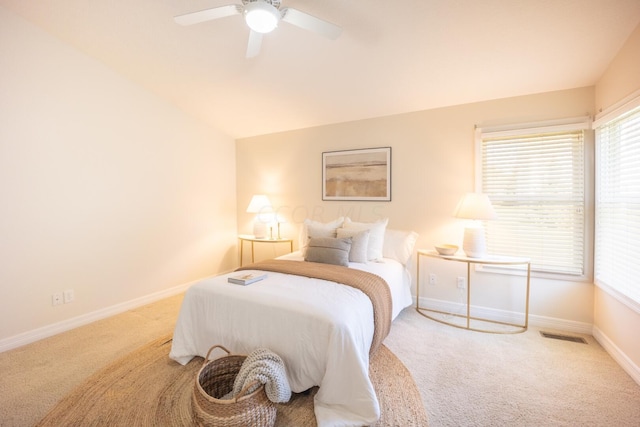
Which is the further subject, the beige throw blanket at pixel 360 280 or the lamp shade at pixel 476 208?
the lamp shade at pixel 476 208

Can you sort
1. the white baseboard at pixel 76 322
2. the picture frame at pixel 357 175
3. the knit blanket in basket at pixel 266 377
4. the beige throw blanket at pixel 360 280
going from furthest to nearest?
1. the picture frame at pixel 357 175
2. the white baseboard at pixel 76 322
3. the beige throw blanket at pixel 360 280
4. the knit blanket in basket at pixel 266 377

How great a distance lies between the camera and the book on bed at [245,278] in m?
2.14

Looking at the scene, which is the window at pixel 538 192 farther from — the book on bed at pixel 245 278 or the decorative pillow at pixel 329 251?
the book on bed at pixel 245 278

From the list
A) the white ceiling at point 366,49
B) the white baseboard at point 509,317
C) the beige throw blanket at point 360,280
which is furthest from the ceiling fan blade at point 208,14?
the white baseboard at point 509,317

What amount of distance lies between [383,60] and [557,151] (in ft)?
6.11

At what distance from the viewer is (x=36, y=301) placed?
2.56 m

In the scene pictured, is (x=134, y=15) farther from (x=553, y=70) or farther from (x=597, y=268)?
(x=597, y=268)

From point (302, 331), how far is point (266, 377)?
1.05 ft

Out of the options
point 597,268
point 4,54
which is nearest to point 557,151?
point 597,268

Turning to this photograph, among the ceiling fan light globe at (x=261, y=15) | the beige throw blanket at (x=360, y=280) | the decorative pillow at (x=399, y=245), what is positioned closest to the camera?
the ceiling fan light globe at (x=261, y=15)

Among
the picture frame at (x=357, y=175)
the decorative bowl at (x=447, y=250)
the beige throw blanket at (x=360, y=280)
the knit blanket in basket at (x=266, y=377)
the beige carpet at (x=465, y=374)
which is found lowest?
the beige carpet at (x=465, y=374)

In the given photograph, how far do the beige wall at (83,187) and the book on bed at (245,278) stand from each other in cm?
180

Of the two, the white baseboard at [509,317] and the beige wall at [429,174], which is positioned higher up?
the beige wall at [429,174]

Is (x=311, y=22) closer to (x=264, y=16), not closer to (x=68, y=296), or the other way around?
(x=264, y=16)
